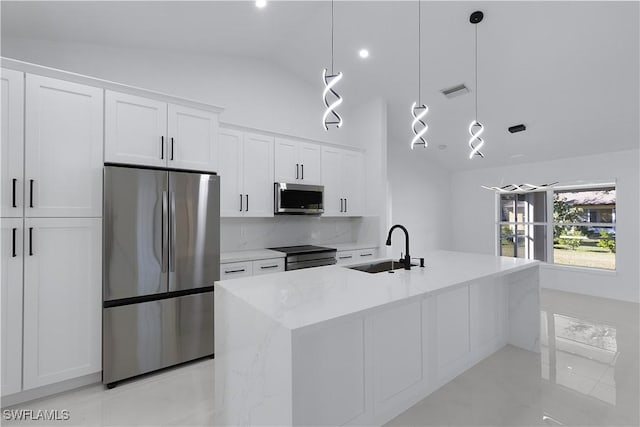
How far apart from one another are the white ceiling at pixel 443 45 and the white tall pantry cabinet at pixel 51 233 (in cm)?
93

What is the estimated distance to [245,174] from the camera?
3670mm

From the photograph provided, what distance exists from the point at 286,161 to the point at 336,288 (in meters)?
2.57

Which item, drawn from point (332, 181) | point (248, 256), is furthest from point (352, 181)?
point (248, 256)

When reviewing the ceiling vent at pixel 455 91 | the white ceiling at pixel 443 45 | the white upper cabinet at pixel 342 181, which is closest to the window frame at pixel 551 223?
the white ceiling at pixel 443 45

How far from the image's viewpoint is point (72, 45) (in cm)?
293

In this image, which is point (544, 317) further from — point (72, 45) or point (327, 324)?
point (72, 45)

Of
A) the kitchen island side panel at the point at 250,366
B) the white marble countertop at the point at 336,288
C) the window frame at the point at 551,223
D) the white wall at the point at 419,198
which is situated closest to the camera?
the kitchen island side panel at the point at 250,366

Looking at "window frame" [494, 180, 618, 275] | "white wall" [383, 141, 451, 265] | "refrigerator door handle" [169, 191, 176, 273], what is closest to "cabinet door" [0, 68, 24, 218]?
"refrigerator door handle" [169, 191, 176, 273]

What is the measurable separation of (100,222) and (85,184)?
318mm

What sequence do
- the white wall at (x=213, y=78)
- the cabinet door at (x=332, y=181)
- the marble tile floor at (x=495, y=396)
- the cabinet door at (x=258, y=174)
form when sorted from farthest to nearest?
the cabinet door at (x=332, y=181), the cabinet door at (x=258, y=174), the white wall at (x=213, y=78), the marble tile floor at (x=495, y=396)

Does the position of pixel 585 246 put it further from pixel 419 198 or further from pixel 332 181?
pixel 332 181

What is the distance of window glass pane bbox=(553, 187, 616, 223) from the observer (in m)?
4.94

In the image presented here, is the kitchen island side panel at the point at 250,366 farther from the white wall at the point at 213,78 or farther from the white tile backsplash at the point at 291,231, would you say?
the white wall at the point at 213,78

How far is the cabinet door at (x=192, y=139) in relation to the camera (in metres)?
2.77
